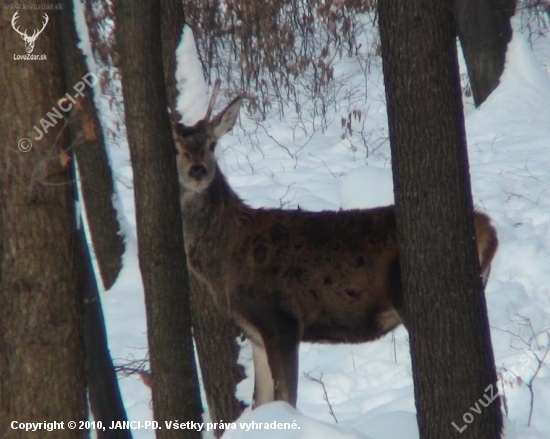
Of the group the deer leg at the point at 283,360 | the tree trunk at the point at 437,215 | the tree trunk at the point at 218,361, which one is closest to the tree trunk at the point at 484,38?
the tree trunk at the point at 218,361

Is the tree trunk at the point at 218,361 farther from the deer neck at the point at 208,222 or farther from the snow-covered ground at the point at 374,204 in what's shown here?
the deer neck at the point at 208,222

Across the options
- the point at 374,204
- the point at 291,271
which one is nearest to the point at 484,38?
the point at 374,204

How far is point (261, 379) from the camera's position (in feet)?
22.0

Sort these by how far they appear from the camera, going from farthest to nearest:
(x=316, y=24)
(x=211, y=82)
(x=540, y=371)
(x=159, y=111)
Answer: (x=316, y=24)
(x=211, y=82)
(x=540, y=371)
(x=159, y=111)

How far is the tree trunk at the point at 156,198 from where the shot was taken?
5398 mm

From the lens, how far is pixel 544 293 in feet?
28.5

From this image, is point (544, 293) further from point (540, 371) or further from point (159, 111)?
point (159, 111)

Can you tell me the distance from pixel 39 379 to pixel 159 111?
1.61 m

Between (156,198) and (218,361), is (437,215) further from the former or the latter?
(218,361)

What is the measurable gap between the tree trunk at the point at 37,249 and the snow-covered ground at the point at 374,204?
1055 millimetres

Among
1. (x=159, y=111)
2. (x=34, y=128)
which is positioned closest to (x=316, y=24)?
(x=159, y=111)

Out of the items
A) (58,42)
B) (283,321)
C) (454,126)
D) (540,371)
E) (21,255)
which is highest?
(58,42)

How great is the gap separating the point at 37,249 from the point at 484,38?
954 centimetres

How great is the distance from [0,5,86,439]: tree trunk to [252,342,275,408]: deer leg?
91.5 inches
